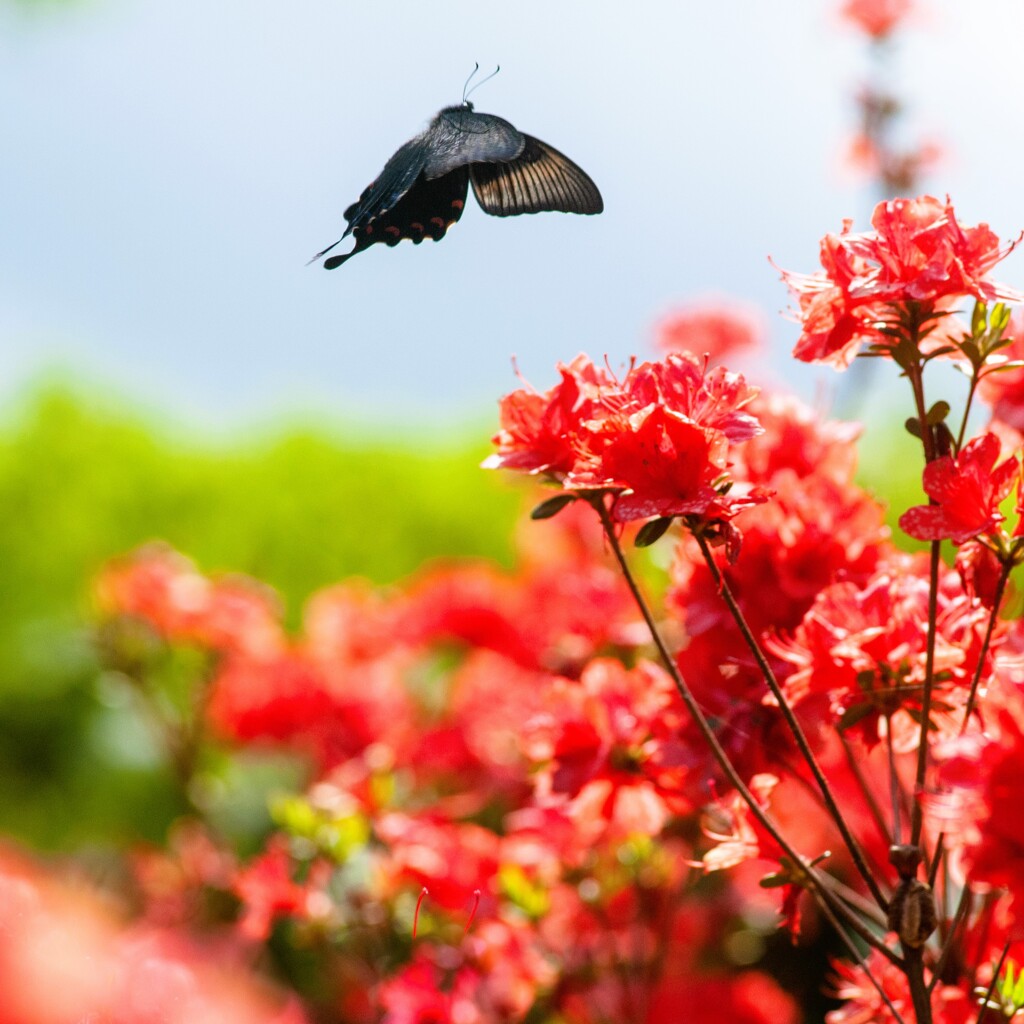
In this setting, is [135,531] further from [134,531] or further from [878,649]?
[878,649]

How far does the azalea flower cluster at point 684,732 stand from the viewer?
2.98ft

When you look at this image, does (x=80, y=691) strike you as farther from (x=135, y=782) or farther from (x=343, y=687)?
(x=343, y=687)

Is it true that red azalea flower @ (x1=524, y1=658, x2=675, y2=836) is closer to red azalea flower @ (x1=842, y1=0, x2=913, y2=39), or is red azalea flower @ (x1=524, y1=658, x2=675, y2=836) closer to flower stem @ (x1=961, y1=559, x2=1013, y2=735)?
flower stem @ (x1=961, y1=559, x2=1013, y2=735)

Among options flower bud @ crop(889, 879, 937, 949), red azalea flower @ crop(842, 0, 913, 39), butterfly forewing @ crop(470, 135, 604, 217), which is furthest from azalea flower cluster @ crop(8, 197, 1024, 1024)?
red azalea flower @ crop(842, 0, 913, 39)

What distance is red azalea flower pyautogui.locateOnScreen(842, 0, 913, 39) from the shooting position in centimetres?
273

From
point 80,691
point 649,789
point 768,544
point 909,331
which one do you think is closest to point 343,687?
point 649,789

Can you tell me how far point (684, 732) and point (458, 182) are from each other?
488 mm

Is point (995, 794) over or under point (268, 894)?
under

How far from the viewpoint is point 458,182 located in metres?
0.98

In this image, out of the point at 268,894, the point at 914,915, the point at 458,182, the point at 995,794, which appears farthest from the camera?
the point at 268,894

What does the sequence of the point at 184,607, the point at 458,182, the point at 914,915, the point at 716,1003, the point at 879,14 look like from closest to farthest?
the point at 914,915 → the point at 458,182 → the point at 716,1003 → the point at 184,607 → the point at 879,14

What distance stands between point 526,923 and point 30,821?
277cm

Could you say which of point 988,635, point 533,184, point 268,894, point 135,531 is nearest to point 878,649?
point 988,635

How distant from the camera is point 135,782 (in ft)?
12.7
